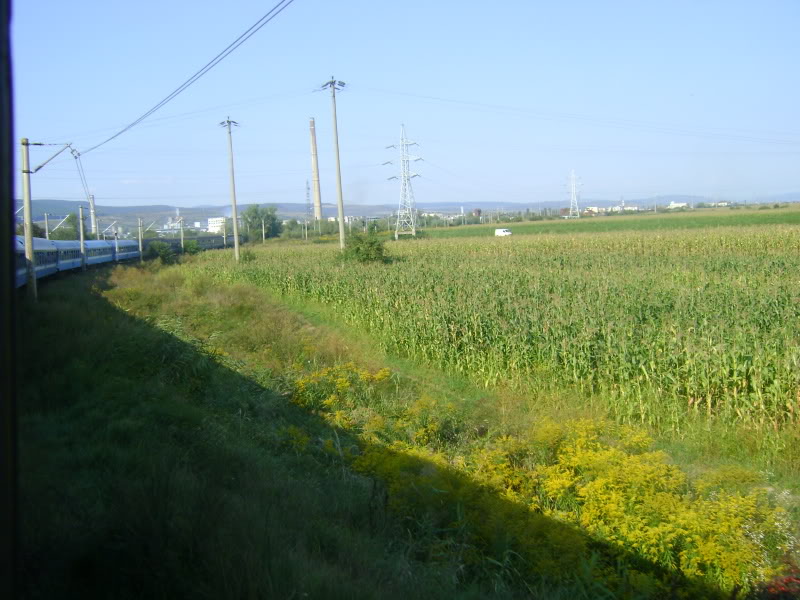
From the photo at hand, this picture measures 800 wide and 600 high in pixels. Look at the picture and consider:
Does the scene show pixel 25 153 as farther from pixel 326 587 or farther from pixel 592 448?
pixel 326 587

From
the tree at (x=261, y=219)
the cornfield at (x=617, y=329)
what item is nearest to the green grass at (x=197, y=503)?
the cornfield at (x=617, y=329)

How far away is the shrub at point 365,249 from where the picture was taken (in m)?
31.8

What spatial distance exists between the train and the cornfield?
9032 millimetres

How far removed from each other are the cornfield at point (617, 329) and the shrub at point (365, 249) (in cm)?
736

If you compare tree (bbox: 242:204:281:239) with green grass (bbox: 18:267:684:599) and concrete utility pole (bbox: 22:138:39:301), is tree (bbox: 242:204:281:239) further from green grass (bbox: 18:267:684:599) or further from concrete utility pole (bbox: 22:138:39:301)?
green grass (bbox: 18:267:684:599)

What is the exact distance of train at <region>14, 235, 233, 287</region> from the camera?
20.1 m

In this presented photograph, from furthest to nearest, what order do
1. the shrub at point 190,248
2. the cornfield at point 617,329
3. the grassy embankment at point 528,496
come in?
1. the shrub at point 190,248
2. the cornfield at point 617,329
3. the grassy embankment at point 528,496

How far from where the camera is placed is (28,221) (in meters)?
20.2

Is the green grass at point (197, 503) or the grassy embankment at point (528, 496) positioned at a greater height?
the green grass at point (197, 503)

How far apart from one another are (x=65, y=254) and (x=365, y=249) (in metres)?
14.4

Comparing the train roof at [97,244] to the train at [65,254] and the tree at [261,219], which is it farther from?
the tree at [261,219]

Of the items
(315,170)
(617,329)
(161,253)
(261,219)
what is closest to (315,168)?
(315,170)

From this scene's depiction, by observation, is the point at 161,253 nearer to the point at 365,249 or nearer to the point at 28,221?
the point at 365,249

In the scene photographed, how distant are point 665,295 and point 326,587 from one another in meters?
13.2
